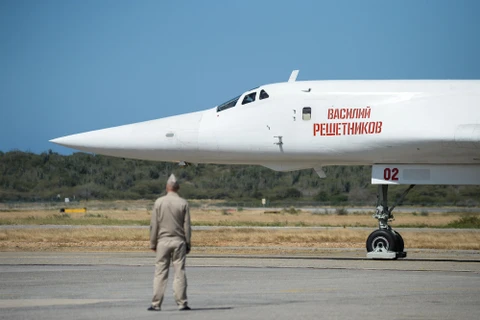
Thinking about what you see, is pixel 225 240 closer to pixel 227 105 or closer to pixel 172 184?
pixel 227 105

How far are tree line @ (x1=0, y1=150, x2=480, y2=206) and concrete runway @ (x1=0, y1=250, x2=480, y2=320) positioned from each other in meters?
52.4

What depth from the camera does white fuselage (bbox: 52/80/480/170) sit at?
67.5ft

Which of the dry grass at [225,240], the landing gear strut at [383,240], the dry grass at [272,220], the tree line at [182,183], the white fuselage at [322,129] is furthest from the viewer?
the tree line at [182,183]

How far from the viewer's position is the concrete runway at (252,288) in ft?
38.9

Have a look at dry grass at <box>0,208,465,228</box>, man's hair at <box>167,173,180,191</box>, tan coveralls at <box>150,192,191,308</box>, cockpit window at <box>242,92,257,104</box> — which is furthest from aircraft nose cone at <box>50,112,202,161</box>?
dry grass at <box>0,208,465,228</box>

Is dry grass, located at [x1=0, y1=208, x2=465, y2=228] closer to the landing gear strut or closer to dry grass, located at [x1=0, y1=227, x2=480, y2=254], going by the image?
dry grass, located at [x1=0, y1=227, x2=480, y2=254]

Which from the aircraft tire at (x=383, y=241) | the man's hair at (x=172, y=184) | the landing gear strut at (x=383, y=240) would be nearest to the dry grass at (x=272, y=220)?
the landing gear strut at (x=383, y=240)

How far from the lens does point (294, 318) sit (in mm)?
11336

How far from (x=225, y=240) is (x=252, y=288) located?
15.6 meters

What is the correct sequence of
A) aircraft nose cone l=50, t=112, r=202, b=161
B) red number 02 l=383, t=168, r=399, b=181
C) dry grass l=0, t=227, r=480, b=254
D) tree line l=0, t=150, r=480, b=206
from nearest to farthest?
1. red number 02 l=383, t=168, r=399, b=181
2. aircraft nose cone l=50, t=112, r=202, b=161
3. dry grass l=0, t=227, r=480, b=254
4. tree line l=0, t=150, r=480, b=206

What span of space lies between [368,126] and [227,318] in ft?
34.2

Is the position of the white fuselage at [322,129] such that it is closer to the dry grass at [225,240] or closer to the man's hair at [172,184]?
the dry grass at [225,240]

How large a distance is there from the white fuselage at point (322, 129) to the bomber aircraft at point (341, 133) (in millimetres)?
23

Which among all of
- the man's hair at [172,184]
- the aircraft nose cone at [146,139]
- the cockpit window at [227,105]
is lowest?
the man's hair at [172,184]
